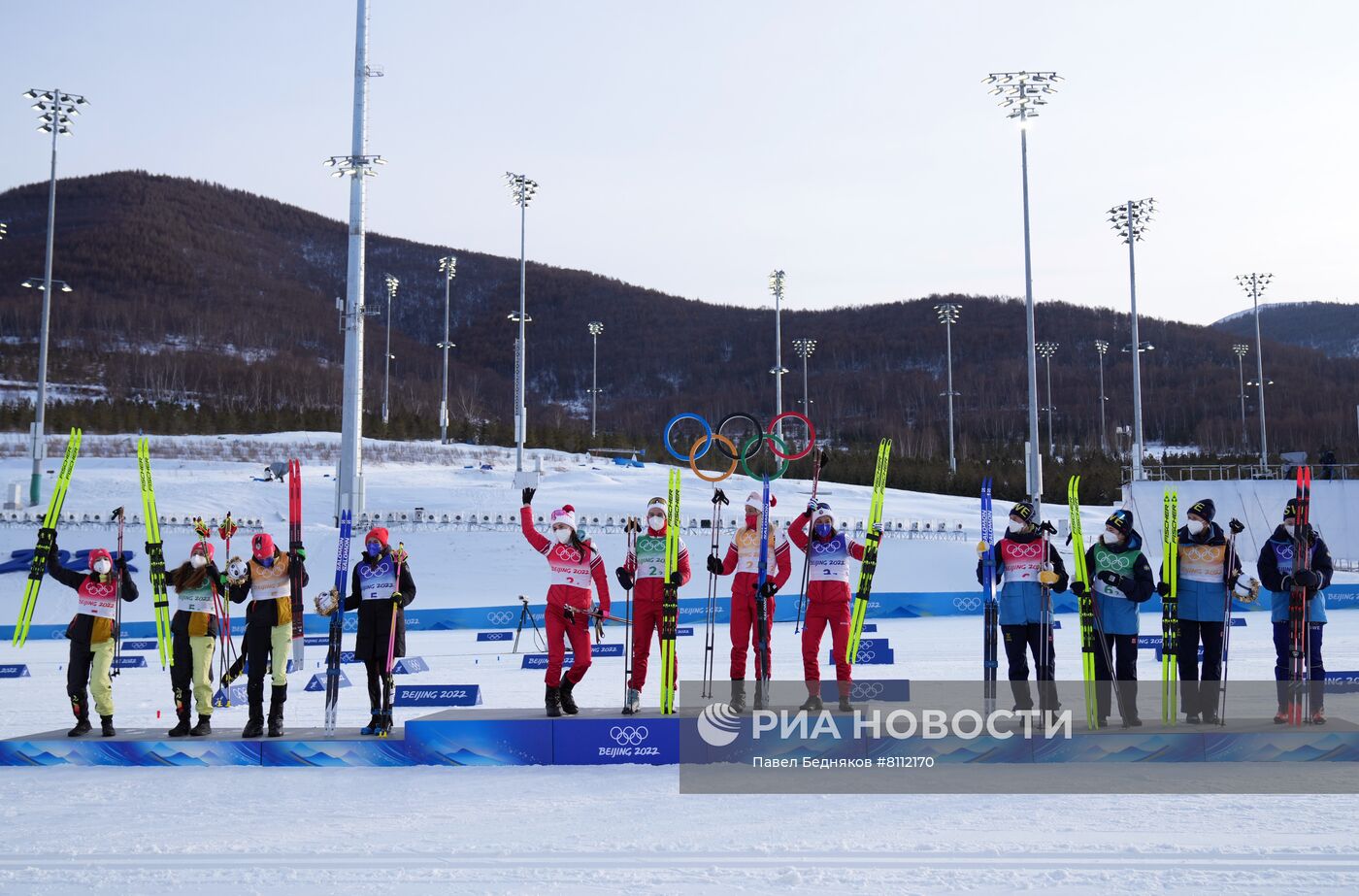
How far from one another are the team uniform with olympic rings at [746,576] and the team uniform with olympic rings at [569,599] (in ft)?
3.31

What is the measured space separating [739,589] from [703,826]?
2.71m

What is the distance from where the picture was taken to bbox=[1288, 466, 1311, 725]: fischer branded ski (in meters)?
7.61

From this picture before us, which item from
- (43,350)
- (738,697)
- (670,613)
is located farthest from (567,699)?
(43,350)

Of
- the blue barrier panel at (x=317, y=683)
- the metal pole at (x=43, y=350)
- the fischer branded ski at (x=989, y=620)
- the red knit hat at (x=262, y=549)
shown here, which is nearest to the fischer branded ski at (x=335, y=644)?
the red knit hat at (x=262, y=549)

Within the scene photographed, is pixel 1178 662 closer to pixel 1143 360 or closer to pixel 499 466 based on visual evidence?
pixel 499 466

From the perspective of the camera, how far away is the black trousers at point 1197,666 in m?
7.71

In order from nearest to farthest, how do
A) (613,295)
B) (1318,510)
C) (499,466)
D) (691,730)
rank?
(691,730)
(1318,510)
(499,466)
(613,295)

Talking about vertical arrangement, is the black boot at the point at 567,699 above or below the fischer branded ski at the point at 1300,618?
below

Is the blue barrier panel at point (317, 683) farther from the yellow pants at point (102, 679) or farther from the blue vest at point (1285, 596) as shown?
the blue vest at point (1285, 596)

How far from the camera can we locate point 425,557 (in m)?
25.7

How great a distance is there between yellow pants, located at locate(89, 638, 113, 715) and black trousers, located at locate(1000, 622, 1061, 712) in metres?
6.92

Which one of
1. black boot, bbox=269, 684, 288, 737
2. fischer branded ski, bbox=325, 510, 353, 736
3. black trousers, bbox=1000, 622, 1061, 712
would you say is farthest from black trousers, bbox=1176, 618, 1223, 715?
black boot, bbox=269, 684, 288, 737

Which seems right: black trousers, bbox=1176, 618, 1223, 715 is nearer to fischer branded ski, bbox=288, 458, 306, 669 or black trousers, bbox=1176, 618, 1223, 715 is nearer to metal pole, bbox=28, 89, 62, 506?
fischer branded ski, bbox=288, 458, 306, 669

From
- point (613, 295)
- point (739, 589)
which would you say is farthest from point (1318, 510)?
point (613, 295)
